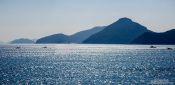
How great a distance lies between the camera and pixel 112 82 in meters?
83.2

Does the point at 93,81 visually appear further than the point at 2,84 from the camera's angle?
Yes

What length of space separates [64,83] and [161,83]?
2218 centimetres

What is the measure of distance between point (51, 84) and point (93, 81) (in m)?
11.0

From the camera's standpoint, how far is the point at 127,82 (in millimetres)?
83188

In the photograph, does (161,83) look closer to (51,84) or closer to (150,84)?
(150,84)

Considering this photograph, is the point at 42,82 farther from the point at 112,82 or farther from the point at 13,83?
the point at 112,82

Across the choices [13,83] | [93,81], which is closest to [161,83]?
[93,81]

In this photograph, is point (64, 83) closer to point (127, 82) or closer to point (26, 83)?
point (26, 83)

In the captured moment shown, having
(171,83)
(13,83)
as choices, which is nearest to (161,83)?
(171,83)

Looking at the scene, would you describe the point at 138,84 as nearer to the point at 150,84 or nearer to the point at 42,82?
the point at 150,84

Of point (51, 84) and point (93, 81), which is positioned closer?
Answer: point (51, 84)

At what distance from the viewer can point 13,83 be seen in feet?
264

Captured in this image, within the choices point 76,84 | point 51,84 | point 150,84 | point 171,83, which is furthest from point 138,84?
point 51,84

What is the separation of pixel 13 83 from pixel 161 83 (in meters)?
33.8
